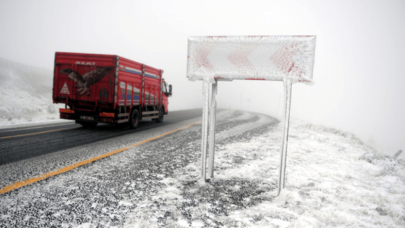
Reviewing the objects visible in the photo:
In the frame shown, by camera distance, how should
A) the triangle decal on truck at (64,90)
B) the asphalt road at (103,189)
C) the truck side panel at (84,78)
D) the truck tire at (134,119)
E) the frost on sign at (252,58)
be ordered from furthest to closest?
1. the truck tire at (134,119)
2. the triangle decal on truck at (64,90)
3. the truck side panel at (84,78)
4. the frost on sign at (252,58)
5. the asphalt road at (103,189)

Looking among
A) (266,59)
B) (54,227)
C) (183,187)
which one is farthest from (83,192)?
(266,59)

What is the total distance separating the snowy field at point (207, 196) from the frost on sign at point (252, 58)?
5.33ft

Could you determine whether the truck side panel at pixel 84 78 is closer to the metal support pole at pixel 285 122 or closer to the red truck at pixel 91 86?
the red truck at pixel 91 86

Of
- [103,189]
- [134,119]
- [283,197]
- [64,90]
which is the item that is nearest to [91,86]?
[64,90]

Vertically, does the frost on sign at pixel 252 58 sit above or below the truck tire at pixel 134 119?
above

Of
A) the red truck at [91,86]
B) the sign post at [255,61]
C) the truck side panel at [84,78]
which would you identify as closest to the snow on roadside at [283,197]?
the sign post at [255,61]

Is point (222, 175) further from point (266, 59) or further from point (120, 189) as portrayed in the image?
point (266, 59)

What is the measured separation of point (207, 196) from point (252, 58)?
1958 mm

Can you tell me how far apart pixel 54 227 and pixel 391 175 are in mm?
5393

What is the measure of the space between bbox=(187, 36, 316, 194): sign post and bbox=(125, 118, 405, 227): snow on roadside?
1.52ft

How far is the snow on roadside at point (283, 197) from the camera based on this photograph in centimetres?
232

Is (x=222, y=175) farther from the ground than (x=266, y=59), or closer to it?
closer to it

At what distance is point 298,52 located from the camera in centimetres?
271

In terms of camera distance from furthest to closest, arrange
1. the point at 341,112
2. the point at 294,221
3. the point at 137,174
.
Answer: the point at 341,112
the point at 137,174
the point at 294,221
